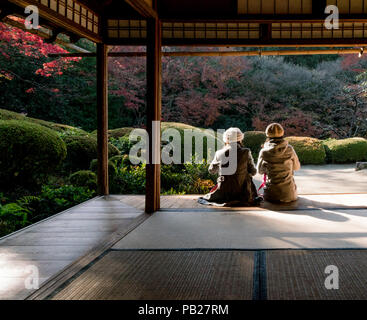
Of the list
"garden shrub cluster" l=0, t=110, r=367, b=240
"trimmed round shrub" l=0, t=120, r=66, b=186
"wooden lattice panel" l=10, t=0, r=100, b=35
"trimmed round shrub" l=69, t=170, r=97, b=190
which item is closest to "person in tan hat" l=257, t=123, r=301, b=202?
"garden shrub cluster" l=0, t=110, r=367, b=240

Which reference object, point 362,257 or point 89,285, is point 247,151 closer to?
point 362,257

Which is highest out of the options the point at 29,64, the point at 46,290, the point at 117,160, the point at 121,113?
the point at 29,64

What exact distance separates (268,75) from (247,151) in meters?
9.58

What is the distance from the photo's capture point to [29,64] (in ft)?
36.0

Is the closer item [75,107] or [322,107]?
[75,107]

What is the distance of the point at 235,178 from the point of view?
17.8 feet

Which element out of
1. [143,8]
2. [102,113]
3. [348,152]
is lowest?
[348,152]

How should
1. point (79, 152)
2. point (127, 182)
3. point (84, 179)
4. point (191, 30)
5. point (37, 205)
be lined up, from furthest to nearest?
point (79, 152)
point (127, 182)
point (84, 179)
point (191, 30)
point (37, 205)

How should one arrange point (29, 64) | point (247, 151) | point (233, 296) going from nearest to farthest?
point (233, 296), point (247, 151), point (29, 64)

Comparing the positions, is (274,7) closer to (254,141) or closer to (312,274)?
(312,274)

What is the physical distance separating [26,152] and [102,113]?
4.20 ft

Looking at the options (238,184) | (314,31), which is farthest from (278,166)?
(314,31)

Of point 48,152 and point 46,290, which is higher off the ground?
point 48,152

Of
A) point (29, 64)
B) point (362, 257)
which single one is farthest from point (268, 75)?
point (362, 257)
